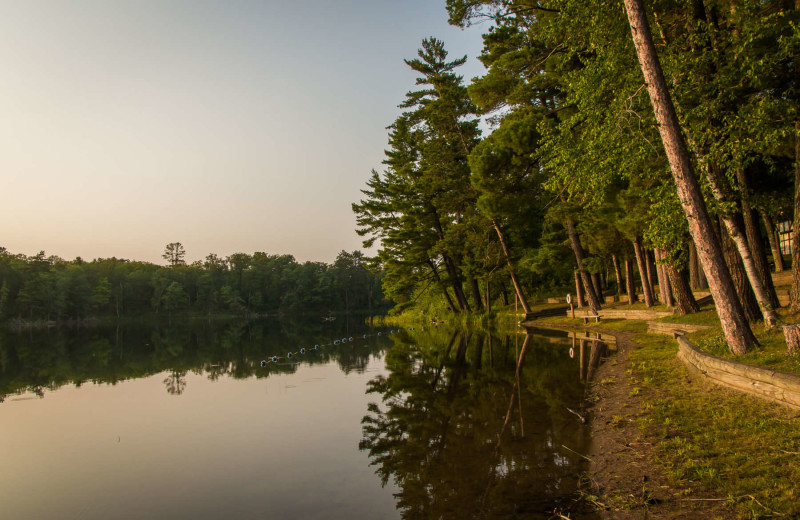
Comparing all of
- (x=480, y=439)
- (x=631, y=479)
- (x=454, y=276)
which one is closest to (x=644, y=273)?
(x=454, y=276)

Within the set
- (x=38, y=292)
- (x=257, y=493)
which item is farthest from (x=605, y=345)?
(x=38, y=292)

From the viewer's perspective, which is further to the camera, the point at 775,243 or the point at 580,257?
the point at 775,243

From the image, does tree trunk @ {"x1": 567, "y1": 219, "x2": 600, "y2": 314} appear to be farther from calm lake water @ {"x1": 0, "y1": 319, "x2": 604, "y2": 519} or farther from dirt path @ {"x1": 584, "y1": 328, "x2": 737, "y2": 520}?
dirt path @ {"x1": 584, "y1": 328, "x2": 737, "y2": 520}

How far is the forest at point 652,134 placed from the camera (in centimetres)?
933

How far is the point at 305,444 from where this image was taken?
801cm

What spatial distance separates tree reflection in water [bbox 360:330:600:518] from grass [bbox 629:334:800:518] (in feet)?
3.76

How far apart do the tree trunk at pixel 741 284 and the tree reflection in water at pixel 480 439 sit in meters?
4.39

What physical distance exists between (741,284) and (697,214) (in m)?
4.29

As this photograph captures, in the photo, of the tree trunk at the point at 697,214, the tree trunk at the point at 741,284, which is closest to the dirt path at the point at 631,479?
the tree trunk at the point at 697,214

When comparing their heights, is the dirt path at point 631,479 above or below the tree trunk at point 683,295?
below

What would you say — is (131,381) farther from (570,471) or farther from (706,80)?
(706,80)

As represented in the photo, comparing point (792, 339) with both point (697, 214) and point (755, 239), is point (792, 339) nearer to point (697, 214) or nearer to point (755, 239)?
point (697, 214)

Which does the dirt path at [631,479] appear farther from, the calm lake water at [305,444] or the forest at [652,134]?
the forest at [652,134]

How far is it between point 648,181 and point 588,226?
8434 millimetres
